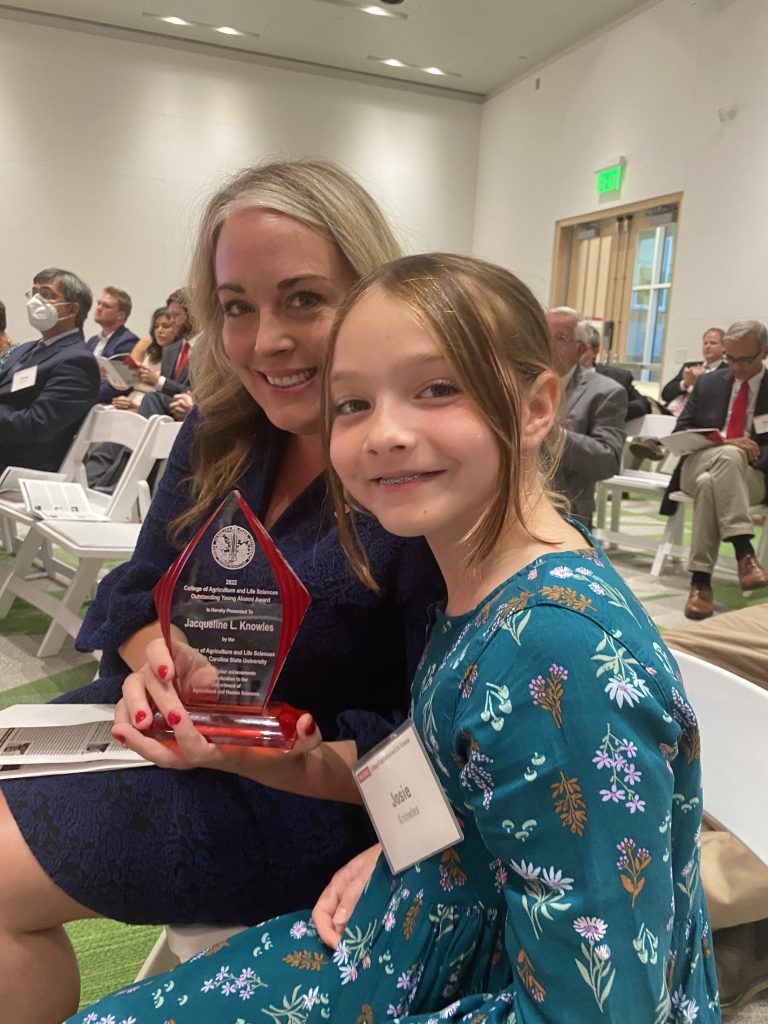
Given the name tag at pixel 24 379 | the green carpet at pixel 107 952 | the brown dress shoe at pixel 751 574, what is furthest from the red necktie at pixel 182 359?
the green carpet at pixel 107 952

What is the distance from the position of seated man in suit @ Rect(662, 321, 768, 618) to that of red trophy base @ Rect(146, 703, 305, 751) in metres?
3.42

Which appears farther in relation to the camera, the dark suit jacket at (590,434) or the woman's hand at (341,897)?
the dark suit jacket at (590,434)

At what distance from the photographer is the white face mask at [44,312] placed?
3836mm

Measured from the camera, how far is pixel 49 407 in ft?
11.7

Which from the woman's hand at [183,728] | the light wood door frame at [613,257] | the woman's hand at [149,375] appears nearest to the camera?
the woman's hand at [183,728]

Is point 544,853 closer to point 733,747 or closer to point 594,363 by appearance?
point 733,747

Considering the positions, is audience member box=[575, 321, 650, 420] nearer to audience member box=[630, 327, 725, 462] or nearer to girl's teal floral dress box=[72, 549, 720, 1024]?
audience member box=[630, 327, 725, 462]

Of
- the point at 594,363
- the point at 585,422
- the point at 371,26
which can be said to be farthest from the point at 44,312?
the point at 371,26

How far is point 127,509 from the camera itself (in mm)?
3170

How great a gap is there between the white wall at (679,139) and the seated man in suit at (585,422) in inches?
133

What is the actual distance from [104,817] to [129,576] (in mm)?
380

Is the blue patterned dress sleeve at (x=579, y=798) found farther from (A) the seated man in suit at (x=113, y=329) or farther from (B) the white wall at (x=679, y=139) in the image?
(B) the white wall at (x=679, y=139)

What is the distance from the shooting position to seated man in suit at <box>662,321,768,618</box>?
13.6 ft

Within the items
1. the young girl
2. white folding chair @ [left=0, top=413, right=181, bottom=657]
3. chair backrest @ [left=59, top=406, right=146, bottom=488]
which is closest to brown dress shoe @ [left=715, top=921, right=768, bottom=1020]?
the young girl
